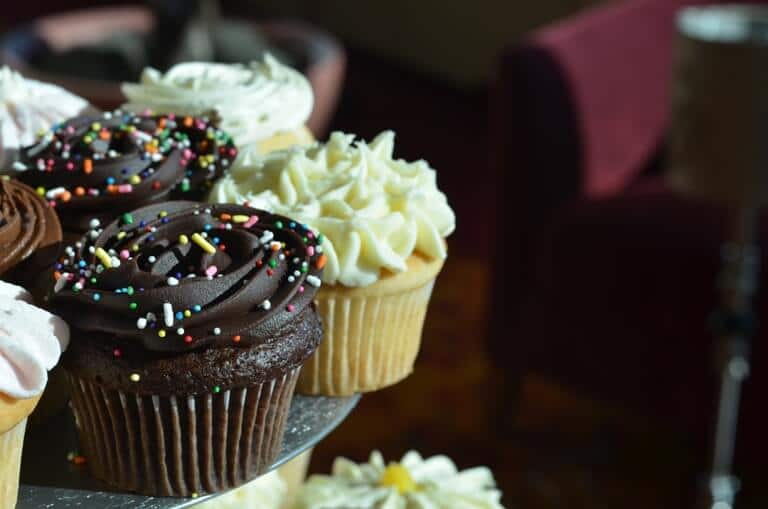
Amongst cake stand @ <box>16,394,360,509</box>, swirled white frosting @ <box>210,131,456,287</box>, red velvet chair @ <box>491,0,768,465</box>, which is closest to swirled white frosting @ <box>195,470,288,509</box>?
cake stand @ <box>16,394,360,509</box>

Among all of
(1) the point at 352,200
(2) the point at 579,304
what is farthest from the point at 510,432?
(1) the point at 352,200

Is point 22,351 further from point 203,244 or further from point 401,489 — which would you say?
point 401,489

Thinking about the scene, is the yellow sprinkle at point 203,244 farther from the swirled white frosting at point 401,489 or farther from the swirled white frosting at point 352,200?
the swirled white frosting at point 401,489

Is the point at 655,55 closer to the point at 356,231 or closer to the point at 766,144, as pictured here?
the point at 766,144

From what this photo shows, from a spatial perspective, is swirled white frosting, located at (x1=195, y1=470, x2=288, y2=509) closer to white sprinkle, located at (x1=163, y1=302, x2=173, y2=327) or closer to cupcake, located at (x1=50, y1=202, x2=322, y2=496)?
cupcake, located at (x1=50, y1=202, x2=322, y2=496)

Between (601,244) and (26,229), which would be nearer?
(26,229)

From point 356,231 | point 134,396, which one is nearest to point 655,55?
point 356,231
